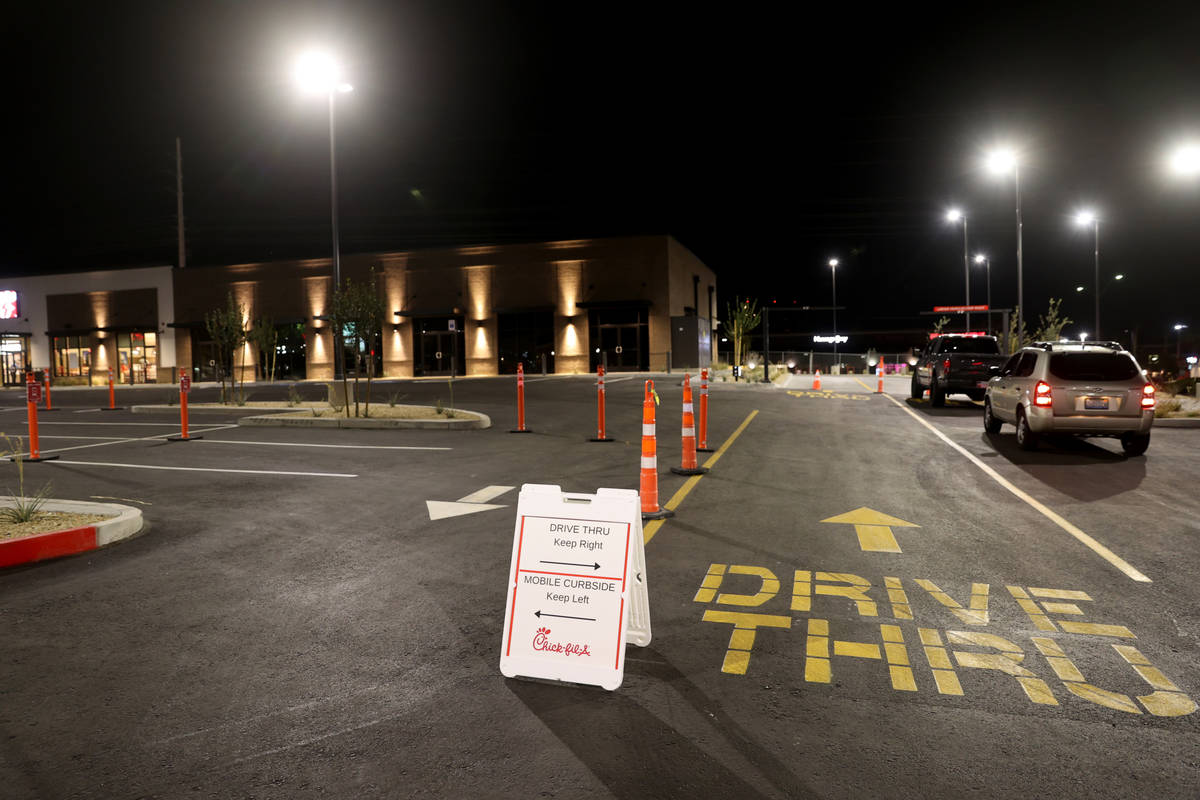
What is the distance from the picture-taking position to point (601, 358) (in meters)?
46.1

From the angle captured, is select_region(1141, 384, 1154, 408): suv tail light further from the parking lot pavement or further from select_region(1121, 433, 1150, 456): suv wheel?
the parking lot pavement

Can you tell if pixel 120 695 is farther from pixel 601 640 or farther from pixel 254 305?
pixel 254 305

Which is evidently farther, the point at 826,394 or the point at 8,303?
the point at 8,303

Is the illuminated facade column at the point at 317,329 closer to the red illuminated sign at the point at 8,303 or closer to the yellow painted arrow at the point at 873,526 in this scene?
the red illuminated sign at the point at 8,303

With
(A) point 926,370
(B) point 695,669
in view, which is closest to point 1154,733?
(B) point 695,669

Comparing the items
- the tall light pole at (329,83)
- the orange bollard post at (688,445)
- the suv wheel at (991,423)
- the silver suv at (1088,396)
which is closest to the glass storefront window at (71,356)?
the tall light pole at (329,83)

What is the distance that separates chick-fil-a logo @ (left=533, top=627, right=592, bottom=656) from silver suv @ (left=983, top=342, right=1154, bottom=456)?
10529 millimetres

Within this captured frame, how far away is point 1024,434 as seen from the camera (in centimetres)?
1234

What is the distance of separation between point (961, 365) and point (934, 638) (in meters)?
17.4

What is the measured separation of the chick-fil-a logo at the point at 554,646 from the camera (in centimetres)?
393

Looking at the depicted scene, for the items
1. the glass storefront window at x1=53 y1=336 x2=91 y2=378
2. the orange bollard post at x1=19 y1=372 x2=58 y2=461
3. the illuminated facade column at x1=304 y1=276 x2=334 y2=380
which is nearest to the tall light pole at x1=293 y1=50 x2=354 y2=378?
the orange bollard post at x1=19 y1=372 x2=58 y2=461

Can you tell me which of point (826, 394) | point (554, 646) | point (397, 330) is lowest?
point (554, 646)

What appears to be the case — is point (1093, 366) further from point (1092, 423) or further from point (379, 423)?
point (379, 423)

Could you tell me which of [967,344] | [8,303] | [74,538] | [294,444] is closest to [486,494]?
[74,538]
